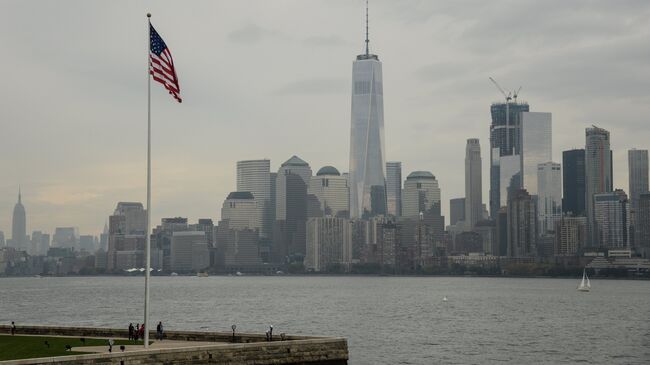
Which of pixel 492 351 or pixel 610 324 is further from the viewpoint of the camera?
pixel 610 324

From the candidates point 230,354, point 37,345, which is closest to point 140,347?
point 230,354

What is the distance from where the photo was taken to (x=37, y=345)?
62.0 metres

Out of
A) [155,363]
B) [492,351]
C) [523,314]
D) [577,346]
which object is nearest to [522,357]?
[492,351]

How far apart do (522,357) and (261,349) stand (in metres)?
32.5

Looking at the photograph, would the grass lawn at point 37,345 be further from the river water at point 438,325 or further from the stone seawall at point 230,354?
the river water at point 438,325

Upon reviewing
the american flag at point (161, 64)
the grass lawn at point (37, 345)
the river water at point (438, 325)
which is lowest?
the river water at point (438, 325)

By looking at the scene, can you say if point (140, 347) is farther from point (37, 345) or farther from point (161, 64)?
point (161, 64)

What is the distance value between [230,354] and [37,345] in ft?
46.5

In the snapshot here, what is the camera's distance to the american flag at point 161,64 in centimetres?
5165

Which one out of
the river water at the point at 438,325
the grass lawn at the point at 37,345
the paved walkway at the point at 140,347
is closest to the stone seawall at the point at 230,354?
the paved walkway at the point at 140,347

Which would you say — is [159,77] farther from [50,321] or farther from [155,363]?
[50,321]

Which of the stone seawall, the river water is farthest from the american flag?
the river water

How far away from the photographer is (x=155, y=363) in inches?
2057

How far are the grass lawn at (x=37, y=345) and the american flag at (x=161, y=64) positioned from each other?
1617 centimetres
